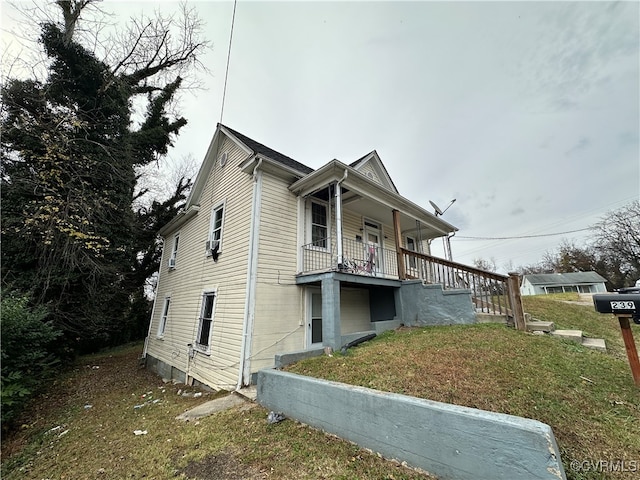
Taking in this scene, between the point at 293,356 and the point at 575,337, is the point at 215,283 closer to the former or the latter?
the point at 293,356

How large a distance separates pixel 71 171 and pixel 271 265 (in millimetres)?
7722

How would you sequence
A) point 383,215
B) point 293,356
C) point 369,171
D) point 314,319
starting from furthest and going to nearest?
point 369,171, point 383,215, point 314,319, point 293,356

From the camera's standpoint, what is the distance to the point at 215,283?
7.86 meters

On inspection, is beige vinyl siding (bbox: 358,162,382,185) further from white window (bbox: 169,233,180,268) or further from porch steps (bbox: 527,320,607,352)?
white window (bbox: 169,233,180,268)

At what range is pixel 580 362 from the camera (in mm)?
4152

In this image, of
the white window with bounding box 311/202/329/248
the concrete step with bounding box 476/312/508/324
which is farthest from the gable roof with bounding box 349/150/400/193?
the concrete step with bounding box 476/312/508/324

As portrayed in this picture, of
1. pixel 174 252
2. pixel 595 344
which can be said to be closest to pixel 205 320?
pixel 174 252

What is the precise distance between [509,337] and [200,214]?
1034cm

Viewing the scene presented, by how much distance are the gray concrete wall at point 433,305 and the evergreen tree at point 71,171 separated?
1006 centimetres

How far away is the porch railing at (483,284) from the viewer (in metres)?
6.12

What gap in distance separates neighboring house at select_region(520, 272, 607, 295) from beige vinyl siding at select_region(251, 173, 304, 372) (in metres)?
42.1

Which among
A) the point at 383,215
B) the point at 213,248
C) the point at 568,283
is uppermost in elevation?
the point at 568,283

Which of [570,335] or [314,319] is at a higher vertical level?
[314,319]

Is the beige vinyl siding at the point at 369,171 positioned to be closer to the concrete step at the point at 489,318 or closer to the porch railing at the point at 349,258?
the porch railing at the point at 349,258
